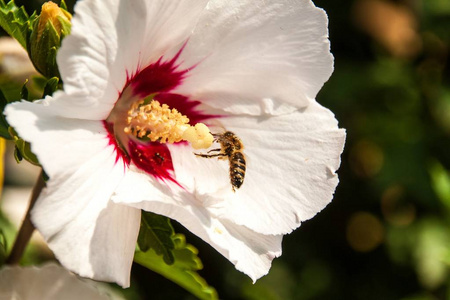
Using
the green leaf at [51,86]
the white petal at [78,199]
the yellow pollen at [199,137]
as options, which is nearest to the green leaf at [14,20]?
the green leaf at [51,86]

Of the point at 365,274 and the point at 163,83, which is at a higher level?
the point at 163,83

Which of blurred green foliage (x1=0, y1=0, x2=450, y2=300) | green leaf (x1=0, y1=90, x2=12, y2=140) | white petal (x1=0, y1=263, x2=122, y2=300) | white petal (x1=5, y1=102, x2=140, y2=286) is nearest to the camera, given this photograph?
white petal (x1=5, y1=102, x2=140, y2=286)

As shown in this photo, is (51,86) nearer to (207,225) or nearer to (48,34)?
(48,34)

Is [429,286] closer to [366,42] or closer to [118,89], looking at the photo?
[366,42]

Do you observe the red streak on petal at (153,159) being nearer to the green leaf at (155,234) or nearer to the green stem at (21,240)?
the green leaf at (155,234)

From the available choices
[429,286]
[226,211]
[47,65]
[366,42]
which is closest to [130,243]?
[226,211]

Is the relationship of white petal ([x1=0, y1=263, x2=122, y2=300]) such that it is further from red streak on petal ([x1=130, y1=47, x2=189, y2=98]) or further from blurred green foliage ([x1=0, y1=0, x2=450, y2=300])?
blurred green foliage ([x1=0, y1=0, x2=450, y2=300])

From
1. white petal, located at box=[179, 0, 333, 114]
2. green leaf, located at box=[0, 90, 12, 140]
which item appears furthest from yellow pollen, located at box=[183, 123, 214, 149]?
green leaf, located at box=[0, 90, 12, 140]

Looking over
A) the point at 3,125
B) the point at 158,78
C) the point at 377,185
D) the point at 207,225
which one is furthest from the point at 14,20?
the point at 377,185

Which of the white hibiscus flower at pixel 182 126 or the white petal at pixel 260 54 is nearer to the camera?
the white hibiscus flower at pixel 182 126
